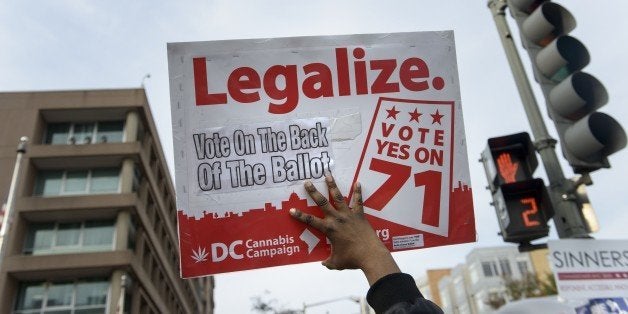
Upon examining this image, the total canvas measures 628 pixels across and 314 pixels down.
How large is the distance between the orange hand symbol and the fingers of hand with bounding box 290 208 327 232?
2.35m

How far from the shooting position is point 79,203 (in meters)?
28.6

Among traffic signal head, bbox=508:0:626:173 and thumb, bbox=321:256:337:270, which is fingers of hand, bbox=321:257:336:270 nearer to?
thumb, bbox=321:256:337:270

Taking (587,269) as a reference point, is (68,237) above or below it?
above

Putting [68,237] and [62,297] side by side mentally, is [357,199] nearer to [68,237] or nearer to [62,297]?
[62,297]

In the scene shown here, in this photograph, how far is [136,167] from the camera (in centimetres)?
3225

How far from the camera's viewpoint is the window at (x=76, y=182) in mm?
29891

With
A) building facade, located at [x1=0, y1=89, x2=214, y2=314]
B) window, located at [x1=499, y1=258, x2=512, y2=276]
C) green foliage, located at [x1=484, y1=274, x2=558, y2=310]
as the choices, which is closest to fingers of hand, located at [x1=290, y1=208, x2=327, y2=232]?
building facade, located at [x1=0, y1=89, x2=214, y2=314]

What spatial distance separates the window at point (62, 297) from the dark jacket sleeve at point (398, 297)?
28.4 meters

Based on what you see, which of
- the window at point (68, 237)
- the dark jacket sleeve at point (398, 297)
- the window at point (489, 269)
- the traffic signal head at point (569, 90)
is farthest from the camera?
the window at point (489, 269)

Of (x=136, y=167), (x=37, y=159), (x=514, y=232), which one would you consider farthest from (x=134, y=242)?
(x=514, y=232)

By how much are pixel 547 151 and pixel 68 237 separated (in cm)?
2880

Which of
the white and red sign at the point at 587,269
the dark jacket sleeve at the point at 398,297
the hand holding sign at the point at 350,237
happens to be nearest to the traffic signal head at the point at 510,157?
the white and red sign at the point at 587,269

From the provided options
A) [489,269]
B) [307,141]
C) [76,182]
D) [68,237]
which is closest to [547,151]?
[307,141]

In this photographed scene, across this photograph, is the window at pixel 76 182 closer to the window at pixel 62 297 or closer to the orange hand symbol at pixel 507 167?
the window at pixel 62 297
